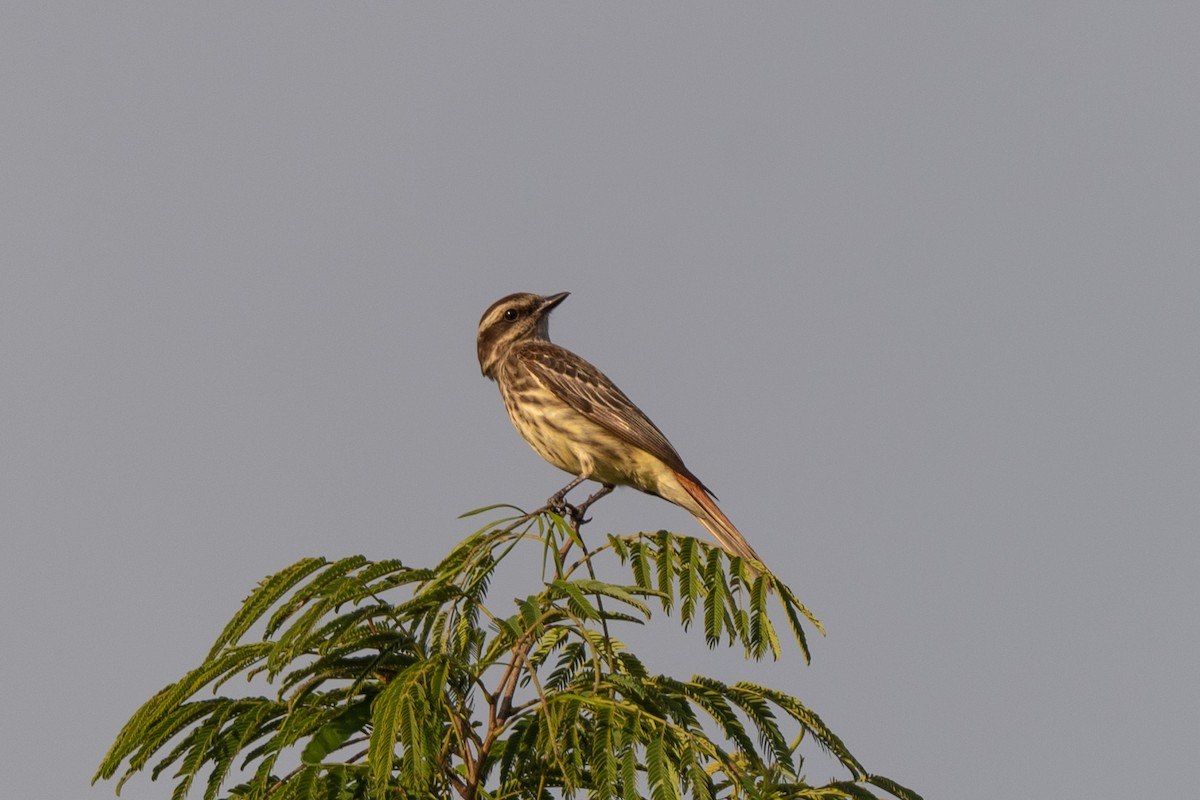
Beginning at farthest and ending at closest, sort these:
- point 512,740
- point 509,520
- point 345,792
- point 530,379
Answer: point 530,379 → point 509,520 → point 512,740 → point 345,792

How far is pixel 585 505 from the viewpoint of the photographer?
10695mm

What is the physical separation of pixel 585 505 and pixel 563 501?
20cm

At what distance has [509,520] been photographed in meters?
6.36

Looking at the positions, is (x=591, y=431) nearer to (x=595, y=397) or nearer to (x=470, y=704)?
(x=595, y=397)

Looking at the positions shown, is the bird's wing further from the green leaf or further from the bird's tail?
the green leaf

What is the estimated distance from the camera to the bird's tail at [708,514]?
33.3 ft

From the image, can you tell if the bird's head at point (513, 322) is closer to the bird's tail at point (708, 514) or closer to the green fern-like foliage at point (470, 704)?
the bird's tail at point (708, 514)

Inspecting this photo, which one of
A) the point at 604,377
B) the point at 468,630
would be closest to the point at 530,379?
the point at 604,377

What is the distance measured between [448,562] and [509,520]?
1.48ft

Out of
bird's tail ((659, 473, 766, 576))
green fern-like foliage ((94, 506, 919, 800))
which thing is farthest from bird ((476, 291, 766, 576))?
green fern-like foliage ((94, 506, 919, 800))

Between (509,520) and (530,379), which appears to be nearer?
(509,520)

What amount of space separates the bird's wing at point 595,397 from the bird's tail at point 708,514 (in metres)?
0.08

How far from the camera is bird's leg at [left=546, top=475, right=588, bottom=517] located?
34.1 ft

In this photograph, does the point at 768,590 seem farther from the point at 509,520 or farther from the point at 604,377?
the point at 604,377
